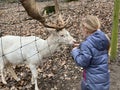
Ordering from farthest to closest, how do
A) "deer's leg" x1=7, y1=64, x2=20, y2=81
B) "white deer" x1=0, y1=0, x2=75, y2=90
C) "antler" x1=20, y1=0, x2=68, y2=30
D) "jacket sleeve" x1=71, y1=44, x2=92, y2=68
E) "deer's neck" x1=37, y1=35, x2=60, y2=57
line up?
"deer's leg" x1=7, y1=64, x2=20, y2=81 → "deer's neck" x1=37, y1=35, x2=60, y2=57 → "white deer" x1=0, y1=0, x2=75, y2=90 → "antler" x1=20, y1=0, x2=68, y2=30 → "jacket sleeve" x1=71, y1=44, x2=92, y2=68

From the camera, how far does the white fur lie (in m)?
5.07

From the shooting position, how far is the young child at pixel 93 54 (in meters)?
3.40

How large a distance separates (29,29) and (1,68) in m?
4.18

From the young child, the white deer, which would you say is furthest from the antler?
the young child

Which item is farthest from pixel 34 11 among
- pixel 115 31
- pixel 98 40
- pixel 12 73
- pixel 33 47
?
pixel 115 31

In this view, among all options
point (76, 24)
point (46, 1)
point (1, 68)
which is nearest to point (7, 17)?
point (46, 1)

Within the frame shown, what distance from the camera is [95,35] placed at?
3.43 meters

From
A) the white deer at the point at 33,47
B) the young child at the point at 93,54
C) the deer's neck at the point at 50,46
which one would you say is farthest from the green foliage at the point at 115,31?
the young child at the point at 93,54

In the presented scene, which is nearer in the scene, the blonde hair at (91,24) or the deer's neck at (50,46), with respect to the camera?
the blonde hair at (91,24)

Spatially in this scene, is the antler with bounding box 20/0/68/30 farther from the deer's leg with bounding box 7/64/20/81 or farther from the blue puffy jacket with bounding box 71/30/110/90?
the deer's leg with bounding box 7/64/20/81

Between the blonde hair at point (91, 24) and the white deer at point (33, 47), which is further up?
the blonde hair at point (91, 24)

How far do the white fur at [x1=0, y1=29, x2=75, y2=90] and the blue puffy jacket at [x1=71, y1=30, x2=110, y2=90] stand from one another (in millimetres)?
1434

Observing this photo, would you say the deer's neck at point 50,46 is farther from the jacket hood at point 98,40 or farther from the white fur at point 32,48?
the jacket hood at point 98,40

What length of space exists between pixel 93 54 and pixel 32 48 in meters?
1.92
